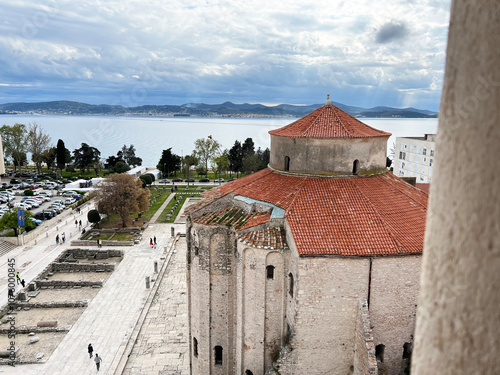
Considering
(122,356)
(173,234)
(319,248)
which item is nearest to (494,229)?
(319,248)

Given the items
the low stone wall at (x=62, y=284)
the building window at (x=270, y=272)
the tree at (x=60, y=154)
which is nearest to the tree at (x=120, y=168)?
the tree at (x=60, y=154)

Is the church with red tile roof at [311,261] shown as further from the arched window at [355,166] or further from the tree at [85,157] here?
the tree at [85,157]

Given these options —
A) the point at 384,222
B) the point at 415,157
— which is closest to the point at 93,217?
the point at 384,222

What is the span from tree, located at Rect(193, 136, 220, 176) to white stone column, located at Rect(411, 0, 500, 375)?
67412 millimetres

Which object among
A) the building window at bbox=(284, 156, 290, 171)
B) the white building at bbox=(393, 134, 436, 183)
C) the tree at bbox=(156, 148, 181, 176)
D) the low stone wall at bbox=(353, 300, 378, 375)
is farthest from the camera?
the tree at bbox=(156, 148, 181, 176)

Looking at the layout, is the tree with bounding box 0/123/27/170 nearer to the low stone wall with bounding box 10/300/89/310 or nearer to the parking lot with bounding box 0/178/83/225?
the parking lot with bounding box 0/178/83/225

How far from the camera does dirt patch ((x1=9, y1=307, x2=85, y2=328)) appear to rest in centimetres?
2267

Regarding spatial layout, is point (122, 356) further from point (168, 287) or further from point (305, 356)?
point (305, 356)

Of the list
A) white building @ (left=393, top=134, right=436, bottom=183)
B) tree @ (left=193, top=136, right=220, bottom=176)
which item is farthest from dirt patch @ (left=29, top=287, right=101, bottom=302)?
tree @ (left=193, top=136, right=220, bottom=176)

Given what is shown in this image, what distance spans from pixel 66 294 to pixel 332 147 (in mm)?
20731

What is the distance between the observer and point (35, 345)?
20.5 metres

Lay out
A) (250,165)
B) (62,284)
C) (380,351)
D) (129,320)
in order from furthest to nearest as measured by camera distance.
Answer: (250,165)
(62,284)
(129,320)
(380,351)

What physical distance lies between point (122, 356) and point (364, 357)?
1258 cm

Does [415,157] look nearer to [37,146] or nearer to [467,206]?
[467,206]
